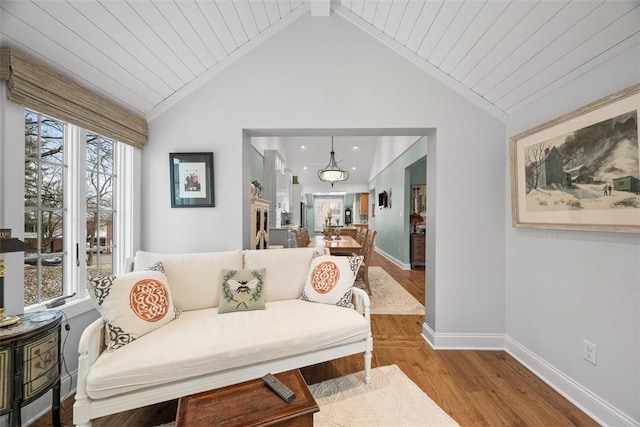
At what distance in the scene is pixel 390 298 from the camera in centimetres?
375

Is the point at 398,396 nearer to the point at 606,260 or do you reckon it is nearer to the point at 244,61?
the point at 606,260

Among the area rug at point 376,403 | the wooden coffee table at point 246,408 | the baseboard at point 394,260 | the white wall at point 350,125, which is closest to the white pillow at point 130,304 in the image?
the wooden coffee table at point 246,408

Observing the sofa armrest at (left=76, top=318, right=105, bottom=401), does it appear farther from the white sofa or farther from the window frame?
the window frame

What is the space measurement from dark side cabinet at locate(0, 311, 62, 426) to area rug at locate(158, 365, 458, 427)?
66 centimetres

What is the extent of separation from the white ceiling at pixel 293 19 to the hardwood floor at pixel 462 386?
2233 mm

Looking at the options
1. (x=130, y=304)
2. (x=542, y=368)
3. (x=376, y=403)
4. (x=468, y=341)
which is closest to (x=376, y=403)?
(x=376, y=403)

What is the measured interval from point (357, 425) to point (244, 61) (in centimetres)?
304

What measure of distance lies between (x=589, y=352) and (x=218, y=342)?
7.73ft

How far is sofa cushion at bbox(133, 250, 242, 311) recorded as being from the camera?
6.36 ft

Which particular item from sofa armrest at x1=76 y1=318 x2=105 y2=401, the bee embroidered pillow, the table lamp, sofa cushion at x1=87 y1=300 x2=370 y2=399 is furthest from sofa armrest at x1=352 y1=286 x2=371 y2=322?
the table lamp

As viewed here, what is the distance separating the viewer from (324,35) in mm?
2426

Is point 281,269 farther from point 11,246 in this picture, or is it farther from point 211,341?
point 11,246

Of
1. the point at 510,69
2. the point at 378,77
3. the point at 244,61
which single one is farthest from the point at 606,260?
the point at 244,61

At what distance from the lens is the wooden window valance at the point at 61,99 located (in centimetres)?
138
